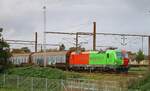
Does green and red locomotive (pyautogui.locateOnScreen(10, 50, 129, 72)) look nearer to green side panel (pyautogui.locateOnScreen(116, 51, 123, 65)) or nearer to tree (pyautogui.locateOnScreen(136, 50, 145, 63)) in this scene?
green side panel (pyautogui.locateOnScreen(116, 51, 123, 65))

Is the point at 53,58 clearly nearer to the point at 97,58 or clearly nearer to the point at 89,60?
the point at 89,60

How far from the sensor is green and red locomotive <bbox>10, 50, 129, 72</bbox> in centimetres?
6988

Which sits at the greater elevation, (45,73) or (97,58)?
(97,58)

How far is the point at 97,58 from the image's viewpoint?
241 ft

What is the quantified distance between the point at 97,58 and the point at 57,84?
92.3 ft

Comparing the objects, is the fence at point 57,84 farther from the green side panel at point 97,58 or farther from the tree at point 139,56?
the tree at point 139,56

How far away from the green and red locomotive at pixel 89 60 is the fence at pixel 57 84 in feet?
59.1

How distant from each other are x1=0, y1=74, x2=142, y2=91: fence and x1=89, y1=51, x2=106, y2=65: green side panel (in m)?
18.2

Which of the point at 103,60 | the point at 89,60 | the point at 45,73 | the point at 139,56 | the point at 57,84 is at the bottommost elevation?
the point at 57,84

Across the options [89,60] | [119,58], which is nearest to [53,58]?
[89,60]

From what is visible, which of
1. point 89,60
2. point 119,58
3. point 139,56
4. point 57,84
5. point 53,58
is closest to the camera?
point 57,84

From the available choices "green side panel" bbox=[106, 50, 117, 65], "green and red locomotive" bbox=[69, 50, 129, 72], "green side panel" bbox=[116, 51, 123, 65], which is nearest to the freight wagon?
"green and red locomotive" bbox=[69, 50, 129, 72]

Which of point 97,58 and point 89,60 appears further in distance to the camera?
point 89,60

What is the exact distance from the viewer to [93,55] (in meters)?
74.9
